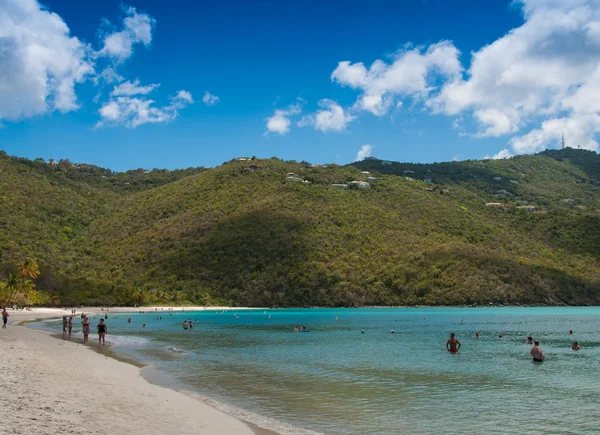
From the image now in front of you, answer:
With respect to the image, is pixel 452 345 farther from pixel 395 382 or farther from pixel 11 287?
pixel 11 287

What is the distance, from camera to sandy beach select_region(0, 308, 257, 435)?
11375mm

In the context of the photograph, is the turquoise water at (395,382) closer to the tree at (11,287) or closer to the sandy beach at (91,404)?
the sandy beach at (91,404)

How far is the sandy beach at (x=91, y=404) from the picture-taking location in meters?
11.4

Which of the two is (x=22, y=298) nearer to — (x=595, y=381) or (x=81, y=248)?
(x=81, y=248)

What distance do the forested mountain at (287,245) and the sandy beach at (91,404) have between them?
274 ft

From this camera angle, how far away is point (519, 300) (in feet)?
374

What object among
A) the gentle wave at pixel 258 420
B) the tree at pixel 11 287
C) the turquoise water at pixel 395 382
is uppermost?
the tree at pixel 11 287

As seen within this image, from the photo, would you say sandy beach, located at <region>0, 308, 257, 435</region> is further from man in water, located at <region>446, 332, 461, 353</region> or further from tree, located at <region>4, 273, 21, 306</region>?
tree, located at <region>4, 273, 21, 306</region>

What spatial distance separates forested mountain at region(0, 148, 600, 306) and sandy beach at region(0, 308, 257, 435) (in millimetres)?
83591

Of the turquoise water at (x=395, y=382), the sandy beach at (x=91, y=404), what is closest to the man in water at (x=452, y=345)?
the turquoise water at (x=395, y=382)

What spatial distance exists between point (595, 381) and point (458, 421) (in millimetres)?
12376

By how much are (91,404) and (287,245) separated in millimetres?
109866

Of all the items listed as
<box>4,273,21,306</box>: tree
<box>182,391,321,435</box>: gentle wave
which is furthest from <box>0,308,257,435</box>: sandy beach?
<box>4,273,21,306</box>: tree

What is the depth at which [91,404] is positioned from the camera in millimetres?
14305
